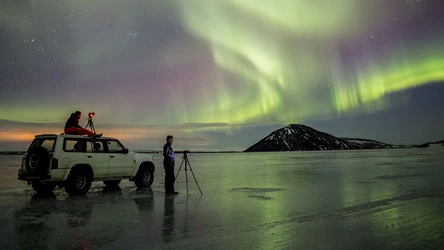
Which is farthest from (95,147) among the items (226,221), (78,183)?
(226,221)

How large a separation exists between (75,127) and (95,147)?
110 centimetres

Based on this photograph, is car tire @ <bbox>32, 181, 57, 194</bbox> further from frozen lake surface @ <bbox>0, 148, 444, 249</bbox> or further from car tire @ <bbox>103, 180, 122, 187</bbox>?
car tire @ <bbox>103, 180, 122, 187</bbox>

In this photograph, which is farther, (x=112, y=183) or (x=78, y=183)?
(x=112, y=183)

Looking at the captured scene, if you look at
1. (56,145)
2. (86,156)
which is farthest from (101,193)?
(56,145)

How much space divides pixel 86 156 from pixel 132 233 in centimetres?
794

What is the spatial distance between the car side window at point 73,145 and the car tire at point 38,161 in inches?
27.5

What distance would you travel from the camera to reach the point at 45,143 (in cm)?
1455

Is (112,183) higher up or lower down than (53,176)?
lower down

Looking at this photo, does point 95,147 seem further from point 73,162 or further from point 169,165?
point 169,165

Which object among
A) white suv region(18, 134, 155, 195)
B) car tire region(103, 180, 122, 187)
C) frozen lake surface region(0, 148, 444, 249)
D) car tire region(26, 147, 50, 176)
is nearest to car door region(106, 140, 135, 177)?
white suv region(18, 134, 155, 195)

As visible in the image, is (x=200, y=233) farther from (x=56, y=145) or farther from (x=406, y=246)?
(x=56, y=145)

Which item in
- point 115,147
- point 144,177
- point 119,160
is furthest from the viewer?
point 144,177

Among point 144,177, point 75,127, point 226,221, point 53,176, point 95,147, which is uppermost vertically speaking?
point 75,127

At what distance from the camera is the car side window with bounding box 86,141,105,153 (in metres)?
15.3
